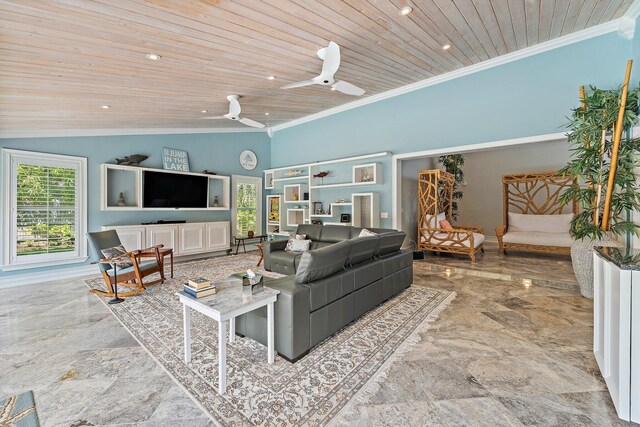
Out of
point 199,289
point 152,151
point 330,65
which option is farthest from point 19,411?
point 152,151

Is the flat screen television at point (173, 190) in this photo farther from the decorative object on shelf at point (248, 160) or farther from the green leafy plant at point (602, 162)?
the green leafy plant at point (602, 162)

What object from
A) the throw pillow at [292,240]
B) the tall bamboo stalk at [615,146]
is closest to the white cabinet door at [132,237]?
the throw pillow at [292,240]

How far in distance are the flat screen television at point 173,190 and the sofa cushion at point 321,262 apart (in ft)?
15.5

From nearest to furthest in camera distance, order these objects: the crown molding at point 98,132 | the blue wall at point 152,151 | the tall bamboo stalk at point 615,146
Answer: the tall bamboo stalk at point 615,146
the crown molding at point 98,132
the blue wall at point 152,151

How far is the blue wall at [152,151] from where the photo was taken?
484 centimetres

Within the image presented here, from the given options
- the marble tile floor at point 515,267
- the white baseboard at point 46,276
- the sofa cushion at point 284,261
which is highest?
the sofa cushion at point 284,261

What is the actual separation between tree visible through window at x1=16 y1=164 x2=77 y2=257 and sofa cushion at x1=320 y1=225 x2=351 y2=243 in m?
4.61

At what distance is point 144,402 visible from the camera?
5.64 feet

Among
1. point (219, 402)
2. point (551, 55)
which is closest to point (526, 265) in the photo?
point (551, 55)

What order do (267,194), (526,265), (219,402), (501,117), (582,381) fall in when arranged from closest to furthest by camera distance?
1. (219,402)
2. (582,381)
3. (501,117)
4. (526,265)
5. (267,194)

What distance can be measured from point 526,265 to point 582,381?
3816 mm

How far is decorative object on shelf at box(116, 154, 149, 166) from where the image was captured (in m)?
5.33

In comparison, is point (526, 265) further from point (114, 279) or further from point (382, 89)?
point (114, 279)

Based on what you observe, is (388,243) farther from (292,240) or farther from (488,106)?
(488,106)
